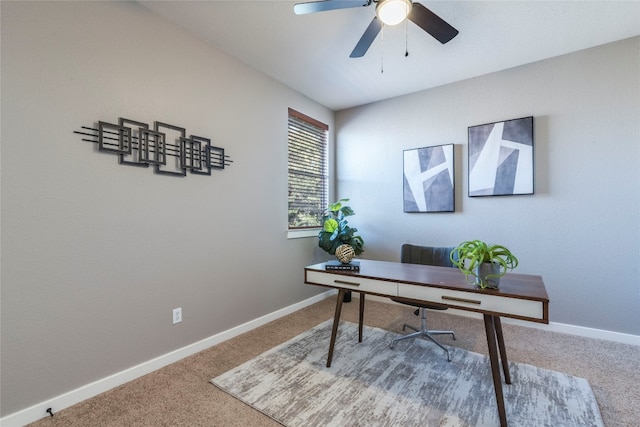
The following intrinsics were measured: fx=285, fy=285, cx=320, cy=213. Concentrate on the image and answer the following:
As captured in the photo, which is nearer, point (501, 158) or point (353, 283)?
point (353, 283)

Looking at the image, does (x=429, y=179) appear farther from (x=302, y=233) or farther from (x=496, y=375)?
(x=496, y=375)

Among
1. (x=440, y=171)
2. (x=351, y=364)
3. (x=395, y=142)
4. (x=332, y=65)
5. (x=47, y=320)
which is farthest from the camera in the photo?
(x=395, y=142)

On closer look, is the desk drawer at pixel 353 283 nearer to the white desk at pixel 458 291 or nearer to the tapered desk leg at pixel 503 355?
the white desk at pixel 458 291

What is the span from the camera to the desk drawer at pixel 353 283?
1.88m

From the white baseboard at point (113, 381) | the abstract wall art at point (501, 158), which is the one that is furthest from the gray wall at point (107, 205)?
the abstract wall art at point (501, 158)

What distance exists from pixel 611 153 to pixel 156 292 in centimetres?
404

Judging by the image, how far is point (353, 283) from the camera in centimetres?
202

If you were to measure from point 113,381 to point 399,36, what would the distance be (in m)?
3.38

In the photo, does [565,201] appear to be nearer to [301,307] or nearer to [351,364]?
[351,364]

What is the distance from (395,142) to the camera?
371 centimetres

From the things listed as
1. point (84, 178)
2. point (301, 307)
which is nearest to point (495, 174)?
point (301, 307)

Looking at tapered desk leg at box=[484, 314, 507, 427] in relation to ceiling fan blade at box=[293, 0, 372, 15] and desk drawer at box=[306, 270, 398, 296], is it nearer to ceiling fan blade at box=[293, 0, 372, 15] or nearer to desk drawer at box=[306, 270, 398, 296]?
desk drawer at box=[306, 270, 398, 296]

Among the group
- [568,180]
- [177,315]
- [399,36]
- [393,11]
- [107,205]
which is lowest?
[177,315]

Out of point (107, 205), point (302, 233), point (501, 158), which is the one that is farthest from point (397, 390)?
point (501, 158)
